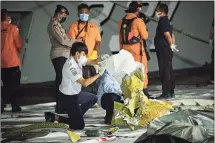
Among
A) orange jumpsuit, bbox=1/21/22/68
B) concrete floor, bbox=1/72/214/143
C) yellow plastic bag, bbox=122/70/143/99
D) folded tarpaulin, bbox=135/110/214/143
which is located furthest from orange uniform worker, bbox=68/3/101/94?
folded tarpaulin, bbox=135/110/214/143

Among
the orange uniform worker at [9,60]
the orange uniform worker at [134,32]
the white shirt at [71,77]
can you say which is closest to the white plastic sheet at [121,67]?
the white shirt at [71,77]

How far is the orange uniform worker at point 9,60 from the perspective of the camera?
778 centimetres

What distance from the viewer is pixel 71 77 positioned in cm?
592

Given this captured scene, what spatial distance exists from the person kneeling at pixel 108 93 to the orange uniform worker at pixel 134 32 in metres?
1.46

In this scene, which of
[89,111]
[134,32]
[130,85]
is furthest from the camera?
[134,32]

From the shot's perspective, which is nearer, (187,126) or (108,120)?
(187,126)

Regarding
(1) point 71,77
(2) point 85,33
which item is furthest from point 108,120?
(2) point 85,33

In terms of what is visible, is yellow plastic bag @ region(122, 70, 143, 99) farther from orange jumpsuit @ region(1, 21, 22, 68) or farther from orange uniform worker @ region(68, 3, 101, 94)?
orange jumpsuit @ region(1, 21, 22, 68)

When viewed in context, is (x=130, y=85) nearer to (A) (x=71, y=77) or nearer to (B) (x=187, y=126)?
(A) (x=71, y=77)

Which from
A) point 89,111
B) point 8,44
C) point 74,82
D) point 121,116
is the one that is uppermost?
point 8,44

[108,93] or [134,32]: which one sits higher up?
[134,32]

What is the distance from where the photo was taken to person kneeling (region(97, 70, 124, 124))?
641 centimetres

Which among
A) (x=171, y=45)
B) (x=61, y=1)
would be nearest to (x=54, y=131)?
(x=171, y=45)

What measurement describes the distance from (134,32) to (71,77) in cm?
218
